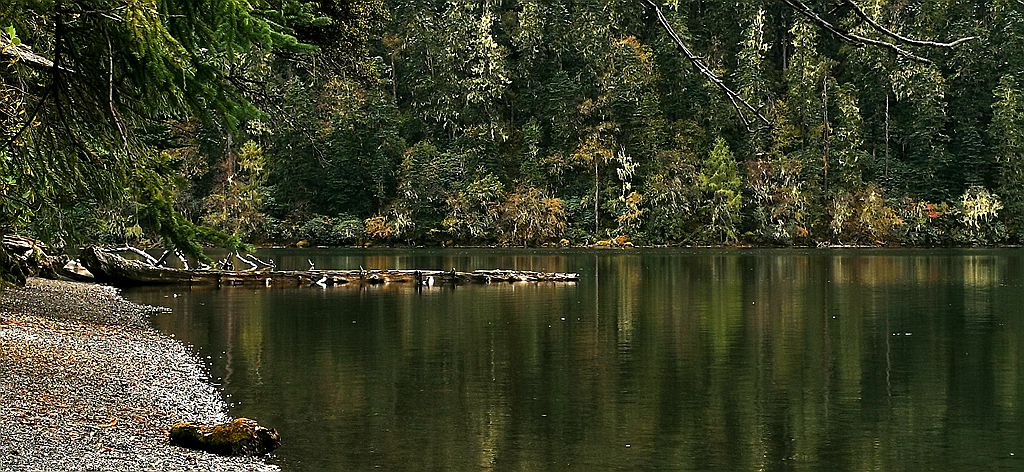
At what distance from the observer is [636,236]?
80812 millimetres

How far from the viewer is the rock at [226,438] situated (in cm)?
1160

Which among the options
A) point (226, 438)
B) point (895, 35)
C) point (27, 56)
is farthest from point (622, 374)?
point (895, 35)

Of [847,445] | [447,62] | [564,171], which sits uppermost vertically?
[447,62]

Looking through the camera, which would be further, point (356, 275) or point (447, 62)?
point (447, 62)

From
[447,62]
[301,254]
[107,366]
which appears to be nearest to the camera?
[107,366]

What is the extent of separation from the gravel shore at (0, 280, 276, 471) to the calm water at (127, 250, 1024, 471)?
2.40 feet

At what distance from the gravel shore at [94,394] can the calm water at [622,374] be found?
732mm

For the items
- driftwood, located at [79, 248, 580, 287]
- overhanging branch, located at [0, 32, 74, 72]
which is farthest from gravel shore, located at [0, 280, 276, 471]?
driftwood, located at [79, 248, 580, 287]

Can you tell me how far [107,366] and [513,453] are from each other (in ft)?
25.3

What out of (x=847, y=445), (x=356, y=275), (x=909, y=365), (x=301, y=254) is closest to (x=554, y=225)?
(x=301, y=254)

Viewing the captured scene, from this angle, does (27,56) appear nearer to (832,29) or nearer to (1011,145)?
(832,29)

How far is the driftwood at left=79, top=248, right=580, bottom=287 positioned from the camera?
36.1 m

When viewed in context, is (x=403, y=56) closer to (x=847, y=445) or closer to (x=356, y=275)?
(x=356, y=275)

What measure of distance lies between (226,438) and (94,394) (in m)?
3.92
